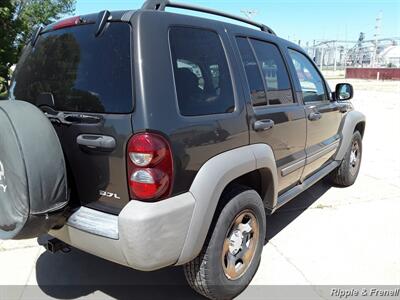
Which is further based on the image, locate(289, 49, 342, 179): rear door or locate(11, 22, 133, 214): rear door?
locate(289, 49, 342, 179): rear door

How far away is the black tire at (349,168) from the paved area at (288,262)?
57 cm

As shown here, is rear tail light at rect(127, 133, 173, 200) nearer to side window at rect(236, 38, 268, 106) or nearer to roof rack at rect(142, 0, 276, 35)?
roof rack at rect(142, 0, 276, 35)

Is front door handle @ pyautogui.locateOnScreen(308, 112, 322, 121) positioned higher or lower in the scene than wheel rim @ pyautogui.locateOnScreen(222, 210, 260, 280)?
higher

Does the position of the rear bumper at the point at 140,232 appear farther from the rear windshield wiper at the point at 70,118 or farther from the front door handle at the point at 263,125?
the front door handle at the point at 263,125

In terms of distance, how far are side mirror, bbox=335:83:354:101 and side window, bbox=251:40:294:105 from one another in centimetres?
134

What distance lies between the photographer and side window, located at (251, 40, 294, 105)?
10.6 ft

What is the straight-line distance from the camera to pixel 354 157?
5.61 meters

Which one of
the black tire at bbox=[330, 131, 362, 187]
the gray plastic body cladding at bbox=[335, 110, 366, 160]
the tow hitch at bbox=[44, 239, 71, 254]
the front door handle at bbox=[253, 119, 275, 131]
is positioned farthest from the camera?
the black tire at bbox=[330, 131, 362, 187]

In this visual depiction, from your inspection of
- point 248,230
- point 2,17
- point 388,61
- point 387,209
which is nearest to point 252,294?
point 248,230

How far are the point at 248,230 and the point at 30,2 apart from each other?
83.4ft

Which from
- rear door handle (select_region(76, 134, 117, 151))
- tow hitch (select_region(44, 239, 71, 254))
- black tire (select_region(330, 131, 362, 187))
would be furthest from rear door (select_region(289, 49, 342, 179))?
tow hitch (select_region(44, 239, 71, 254))

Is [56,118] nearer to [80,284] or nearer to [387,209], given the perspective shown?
[80,284]

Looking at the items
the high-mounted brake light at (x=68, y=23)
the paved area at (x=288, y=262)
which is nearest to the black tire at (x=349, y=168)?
the paved area at (x=288, y=262)

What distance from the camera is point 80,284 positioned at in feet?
9.97
